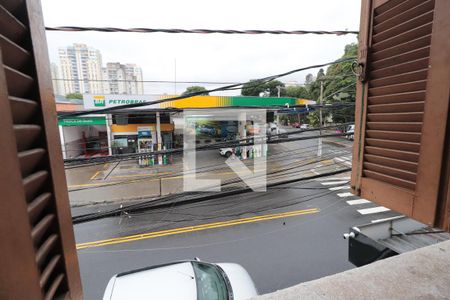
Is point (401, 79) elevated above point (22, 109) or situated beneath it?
elevated above

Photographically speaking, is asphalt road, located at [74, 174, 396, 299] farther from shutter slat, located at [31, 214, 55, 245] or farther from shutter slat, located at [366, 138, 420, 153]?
shutter slat, located at [31, 214, 55, 245]

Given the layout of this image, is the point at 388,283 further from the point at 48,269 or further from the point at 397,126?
the point at 48,269

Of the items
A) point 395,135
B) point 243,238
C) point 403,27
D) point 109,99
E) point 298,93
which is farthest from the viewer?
point 298,93

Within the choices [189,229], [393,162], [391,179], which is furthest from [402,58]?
[189,229]

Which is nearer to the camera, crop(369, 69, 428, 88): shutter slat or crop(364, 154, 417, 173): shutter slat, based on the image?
crop(369, 69, 428, 88): shutter slat

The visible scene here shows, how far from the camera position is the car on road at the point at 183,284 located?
3.01 m

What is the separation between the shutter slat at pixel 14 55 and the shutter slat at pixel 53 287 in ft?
2.15

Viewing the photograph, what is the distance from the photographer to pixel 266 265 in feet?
17.9

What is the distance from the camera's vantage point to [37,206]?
64cm

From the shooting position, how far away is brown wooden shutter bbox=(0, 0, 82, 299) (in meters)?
0.52

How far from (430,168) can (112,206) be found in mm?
9194

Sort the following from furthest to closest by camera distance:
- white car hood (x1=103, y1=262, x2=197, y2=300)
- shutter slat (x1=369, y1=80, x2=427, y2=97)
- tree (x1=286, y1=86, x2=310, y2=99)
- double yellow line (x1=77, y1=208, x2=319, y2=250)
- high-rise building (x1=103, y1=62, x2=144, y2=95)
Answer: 1. tree (x1=286, y1=86, x2=310, y2=99)
2. high-rise building (x1=103, y1=62, x2=144, y2=95)
3. double yellow line (x1=77, y1=208, x2=319, y2=250)
4. white car hood (x1=103, y1=262, x2=197, y2=300)
5. shutter slat (x1=369, y1=80, x2=427, y2=97)

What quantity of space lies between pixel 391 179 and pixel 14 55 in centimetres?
217

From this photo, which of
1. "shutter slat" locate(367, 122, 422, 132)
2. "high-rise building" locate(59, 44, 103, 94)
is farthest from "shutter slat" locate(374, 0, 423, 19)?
"high-rise building" locate(59, 44, 103, 94)
